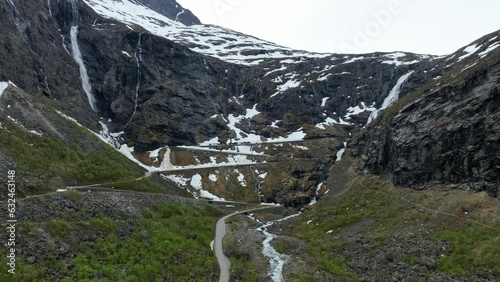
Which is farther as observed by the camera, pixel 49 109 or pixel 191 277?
pixel 49 109

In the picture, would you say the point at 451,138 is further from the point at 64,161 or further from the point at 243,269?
the point at 64,161

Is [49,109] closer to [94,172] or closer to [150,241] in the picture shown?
[94,172]

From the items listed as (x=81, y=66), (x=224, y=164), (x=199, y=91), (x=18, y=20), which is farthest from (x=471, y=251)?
(x=81, y=66)

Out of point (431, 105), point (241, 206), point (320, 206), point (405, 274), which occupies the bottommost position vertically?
point (241, 206)

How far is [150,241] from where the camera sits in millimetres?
34469

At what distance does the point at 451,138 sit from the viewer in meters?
53.0

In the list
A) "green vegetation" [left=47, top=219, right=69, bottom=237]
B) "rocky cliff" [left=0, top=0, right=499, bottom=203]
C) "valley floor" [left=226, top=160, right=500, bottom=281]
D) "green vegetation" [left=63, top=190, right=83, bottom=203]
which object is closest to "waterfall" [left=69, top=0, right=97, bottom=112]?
"rocky cliff" [left=0, top=0, right=499, bottom=203]

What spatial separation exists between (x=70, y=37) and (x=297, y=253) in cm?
11204

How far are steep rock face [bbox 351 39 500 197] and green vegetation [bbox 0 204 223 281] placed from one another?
117ft

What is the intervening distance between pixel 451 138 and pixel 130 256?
49.1 metres

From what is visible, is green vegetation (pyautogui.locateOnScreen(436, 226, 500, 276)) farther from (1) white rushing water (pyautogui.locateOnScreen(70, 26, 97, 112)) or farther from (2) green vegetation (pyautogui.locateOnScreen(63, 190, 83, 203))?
(1) white rushing water (pyautogui.locateOnScreen(70, 26, 97, 112))

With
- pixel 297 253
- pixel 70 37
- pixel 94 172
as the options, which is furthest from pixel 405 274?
pixel 70 37

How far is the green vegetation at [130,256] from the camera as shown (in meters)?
24.3

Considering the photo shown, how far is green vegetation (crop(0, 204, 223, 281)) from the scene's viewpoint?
24266 millimetres
